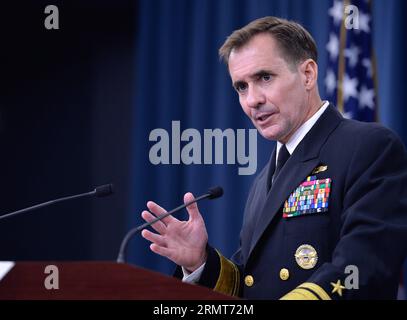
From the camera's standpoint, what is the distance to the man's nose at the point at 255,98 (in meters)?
1.86

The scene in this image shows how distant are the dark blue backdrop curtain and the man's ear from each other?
5.53 ft

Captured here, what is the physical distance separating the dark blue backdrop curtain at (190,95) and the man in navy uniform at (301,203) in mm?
1735

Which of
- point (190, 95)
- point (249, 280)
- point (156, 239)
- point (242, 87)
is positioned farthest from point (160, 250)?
point (190, 95)

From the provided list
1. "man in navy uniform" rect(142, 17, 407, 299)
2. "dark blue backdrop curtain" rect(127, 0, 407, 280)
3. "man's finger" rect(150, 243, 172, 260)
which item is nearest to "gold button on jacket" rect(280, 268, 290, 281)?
"man in navy uniform" rect(142, 17, 407, 299)

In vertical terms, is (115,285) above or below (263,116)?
below

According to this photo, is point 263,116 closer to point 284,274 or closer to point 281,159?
point 281,159

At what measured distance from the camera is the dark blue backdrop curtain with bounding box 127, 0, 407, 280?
384 centimetres

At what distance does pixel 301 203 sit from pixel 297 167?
14 cm

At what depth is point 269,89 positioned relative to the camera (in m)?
1.87

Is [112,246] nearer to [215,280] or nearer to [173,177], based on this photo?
[173,177]

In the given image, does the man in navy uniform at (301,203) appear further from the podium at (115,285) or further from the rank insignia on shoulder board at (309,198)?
the podium at (115,285)

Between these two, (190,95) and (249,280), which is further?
(190,95)

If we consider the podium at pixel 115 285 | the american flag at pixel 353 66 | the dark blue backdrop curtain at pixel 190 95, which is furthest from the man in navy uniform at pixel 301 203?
the dark blue backdrop curtain at pixel 190 95
